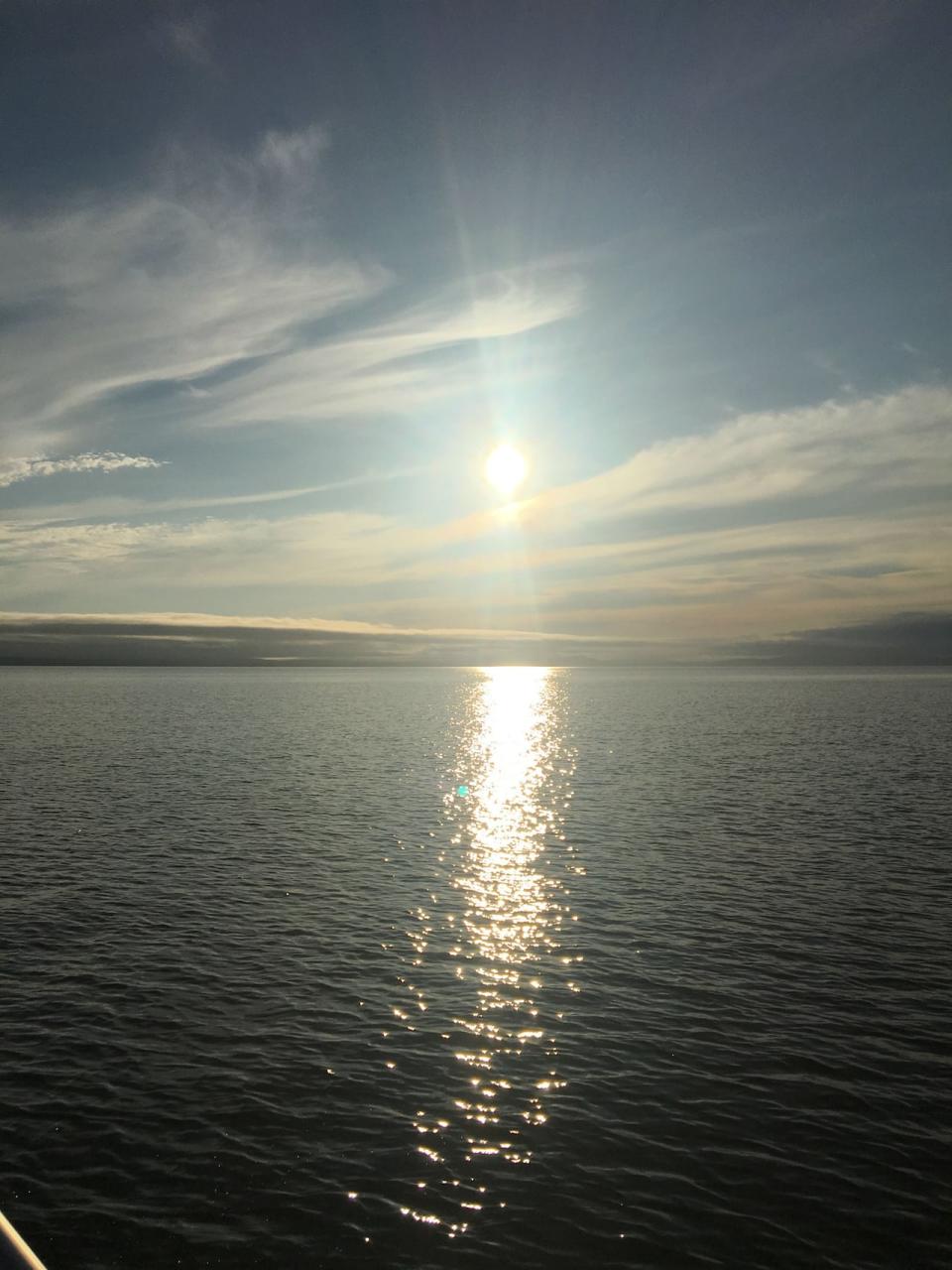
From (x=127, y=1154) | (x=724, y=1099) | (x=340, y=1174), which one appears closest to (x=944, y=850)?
(x=724, y=1099)

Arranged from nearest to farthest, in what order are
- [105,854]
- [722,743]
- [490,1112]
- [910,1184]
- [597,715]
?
[910,1184] → [490,1112] → [105,854] → [722,743] → [597,715]

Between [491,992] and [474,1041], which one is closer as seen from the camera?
[474,1041]

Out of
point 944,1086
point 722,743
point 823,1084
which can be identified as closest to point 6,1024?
point 823,1084

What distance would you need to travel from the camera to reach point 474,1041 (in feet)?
85.1

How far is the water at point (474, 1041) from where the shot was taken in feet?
57.9

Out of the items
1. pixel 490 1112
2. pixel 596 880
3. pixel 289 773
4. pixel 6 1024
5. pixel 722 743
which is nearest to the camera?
pixel 490 1112

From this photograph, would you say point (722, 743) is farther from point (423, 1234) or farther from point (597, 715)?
point (423, 1234)

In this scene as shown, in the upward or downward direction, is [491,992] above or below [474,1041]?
below

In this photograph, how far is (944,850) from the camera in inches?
2012

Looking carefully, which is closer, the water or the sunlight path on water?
the water

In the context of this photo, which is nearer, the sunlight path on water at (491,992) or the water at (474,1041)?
the water at (474,1041)

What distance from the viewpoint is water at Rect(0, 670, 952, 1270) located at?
57.9ft

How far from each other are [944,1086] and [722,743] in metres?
98.0

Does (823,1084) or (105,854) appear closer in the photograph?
(823,1084)
